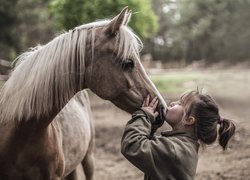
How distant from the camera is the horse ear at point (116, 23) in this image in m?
2.43

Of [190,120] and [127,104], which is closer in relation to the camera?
[190,120]

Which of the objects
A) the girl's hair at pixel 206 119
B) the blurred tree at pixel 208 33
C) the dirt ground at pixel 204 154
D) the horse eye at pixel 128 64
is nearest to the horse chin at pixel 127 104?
the horse eye at pixel 128 64

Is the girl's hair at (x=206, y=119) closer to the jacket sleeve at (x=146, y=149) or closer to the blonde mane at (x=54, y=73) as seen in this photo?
the jacket sleeve at (x=146, y=149)

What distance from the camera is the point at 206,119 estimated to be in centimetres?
237

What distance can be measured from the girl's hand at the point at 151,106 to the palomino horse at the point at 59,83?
36mm

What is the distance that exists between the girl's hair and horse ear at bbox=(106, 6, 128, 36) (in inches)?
25.1

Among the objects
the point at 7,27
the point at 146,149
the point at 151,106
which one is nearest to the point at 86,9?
the point at 7,27

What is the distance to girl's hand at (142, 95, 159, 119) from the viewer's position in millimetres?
2387

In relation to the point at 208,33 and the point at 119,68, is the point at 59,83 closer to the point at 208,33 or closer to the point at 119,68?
the point at 119,68

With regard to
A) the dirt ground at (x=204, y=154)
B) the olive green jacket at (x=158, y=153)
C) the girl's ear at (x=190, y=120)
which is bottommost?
the dirt ground at (x=204, y=154)

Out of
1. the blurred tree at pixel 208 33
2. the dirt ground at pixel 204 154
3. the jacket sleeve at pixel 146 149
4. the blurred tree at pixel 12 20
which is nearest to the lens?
the jacket sleeve at pixel 146 149

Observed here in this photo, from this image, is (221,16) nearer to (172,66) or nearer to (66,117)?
(172,66)

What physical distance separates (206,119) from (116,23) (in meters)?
0.80

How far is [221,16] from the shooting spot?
33562 mm
